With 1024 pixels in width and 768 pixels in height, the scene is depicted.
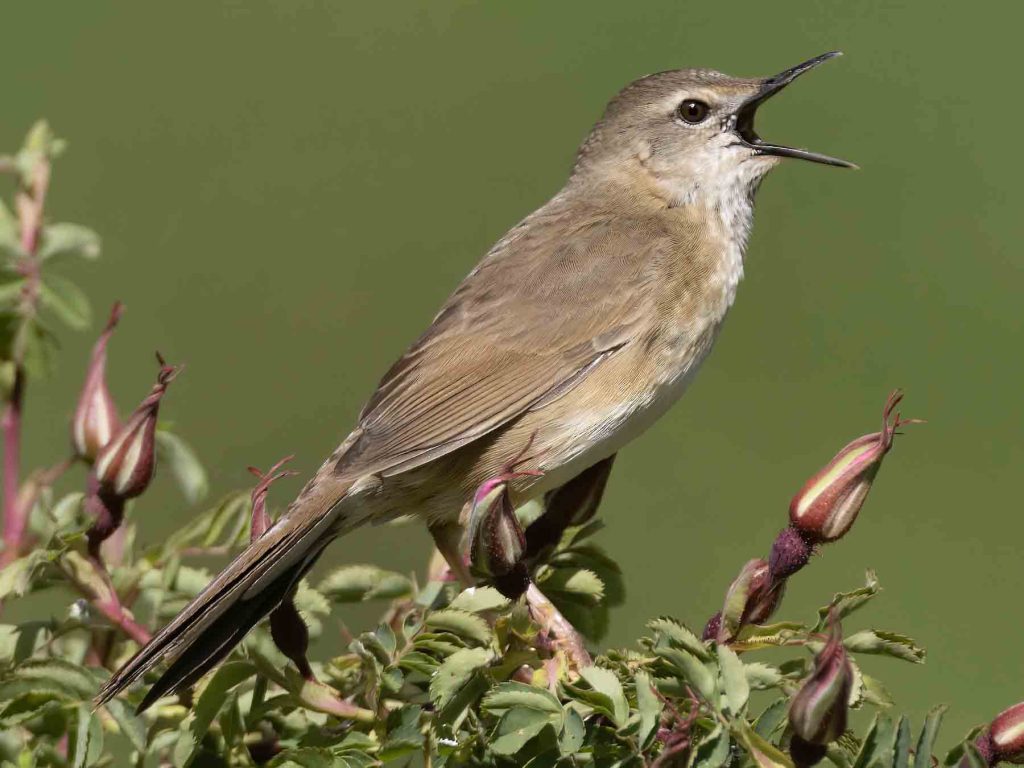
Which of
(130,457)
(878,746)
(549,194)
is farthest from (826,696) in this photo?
(549,194)

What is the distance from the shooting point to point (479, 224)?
600 cm

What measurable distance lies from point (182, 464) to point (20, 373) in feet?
1.20

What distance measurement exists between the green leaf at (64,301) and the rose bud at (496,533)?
1.03 m

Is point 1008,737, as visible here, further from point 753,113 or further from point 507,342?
point 753,113

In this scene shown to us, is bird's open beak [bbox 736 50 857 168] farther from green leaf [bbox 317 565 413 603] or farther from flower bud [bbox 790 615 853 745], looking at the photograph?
flower bud [bbox 790 615 853 745]

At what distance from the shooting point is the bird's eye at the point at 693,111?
378 centimetres

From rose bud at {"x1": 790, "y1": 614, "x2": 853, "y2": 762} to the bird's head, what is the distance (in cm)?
193

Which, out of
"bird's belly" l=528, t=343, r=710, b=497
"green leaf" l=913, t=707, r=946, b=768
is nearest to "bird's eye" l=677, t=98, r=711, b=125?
"bird's belly" l=528, t=343, r=710, b=497

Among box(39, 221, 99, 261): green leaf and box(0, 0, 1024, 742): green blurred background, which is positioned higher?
box(39, 221, 99, 261): green leaf

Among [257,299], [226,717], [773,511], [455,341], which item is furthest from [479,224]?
[226,717]

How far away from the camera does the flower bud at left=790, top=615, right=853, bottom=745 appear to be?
181 centimetres

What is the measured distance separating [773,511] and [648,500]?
433mm

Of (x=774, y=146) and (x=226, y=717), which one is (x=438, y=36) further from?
(x=226, y=717)

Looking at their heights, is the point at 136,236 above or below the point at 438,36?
below
